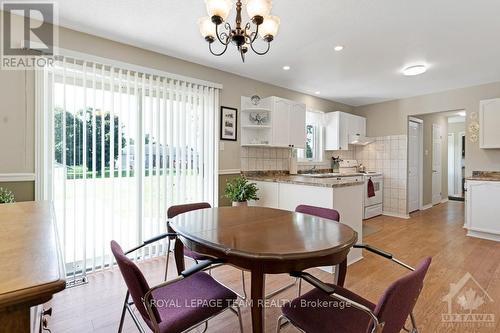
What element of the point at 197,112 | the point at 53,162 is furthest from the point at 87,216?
the point at 197,112

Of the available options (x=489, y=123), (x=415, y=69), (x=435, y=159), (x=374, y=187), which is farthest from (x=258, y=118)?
(x=435, y=159)

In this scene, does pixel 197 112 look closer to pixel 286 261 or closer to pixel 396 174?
pixel 286 261

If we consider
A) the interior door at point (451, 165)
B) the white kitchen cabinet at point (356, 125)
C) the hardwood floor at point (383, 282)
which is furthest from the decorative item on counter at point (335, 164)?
the interior door at point (451, 165)

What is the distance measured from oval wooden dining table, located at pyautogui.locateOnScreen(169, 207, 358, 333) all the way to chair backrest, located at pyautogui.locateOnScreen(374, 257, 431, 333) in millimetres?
329

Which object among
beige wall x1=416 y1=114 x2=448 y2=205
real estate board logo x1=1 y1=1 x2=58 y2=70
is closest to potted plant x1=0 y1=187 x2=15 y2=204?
real estate board logo x1=1 y1=1 x2=58 y2=70

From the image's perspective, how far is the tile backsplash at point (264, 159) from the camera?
4043 mm

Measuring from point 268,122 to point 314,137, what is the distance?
5.73ft

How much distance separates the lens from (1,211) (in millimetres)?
1422

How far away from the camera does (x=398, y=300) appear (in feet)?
3.09

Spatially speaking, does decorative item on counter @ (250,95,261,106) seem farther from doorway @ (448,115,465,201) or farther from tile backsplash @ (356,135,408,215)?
doorway @ (448,115,465,201)

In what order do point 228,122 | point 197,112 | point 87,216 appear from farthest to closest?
point 228,122 < point 197,112 < point 87,216

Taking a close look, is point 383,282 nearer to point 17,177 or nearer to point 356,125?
point 17,177

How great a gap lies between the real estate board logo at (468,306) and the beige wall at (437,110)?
269 cm

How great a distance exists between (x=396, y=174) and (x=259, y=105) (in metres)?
3.40
